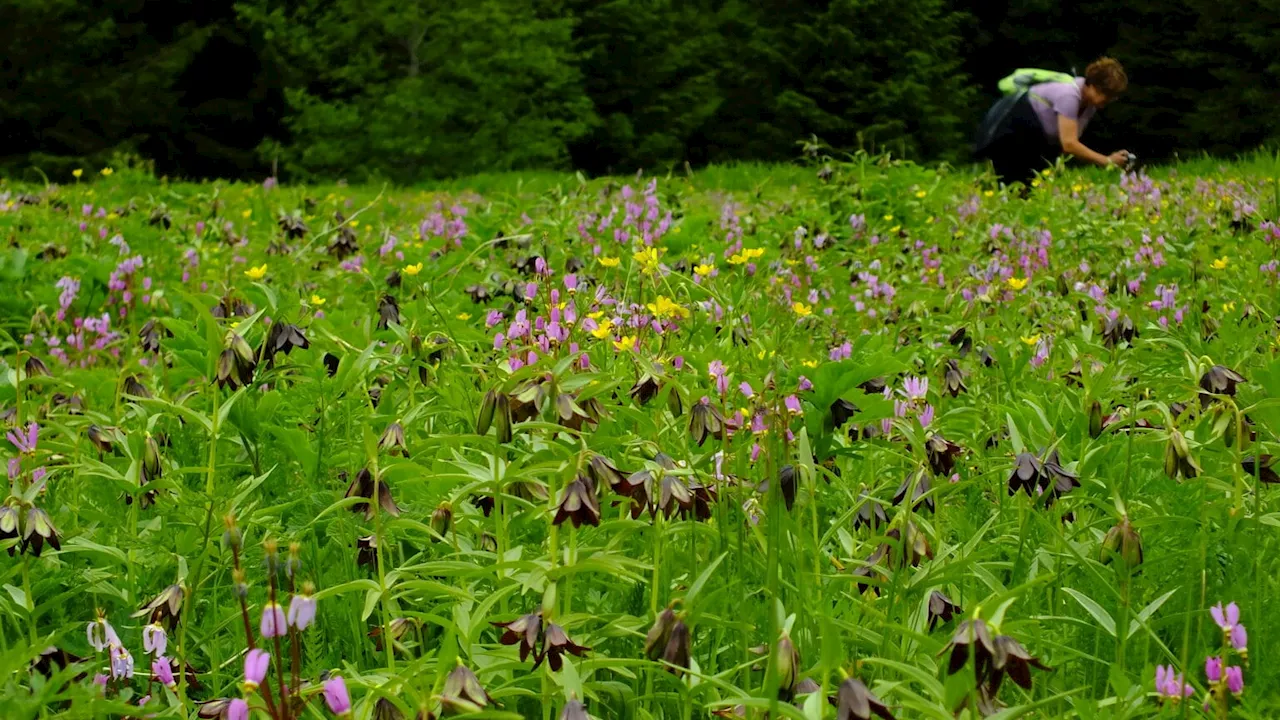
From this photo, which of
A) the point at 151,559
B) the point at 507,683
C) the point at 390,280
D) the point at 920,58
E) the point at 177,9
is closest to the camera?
the point at 507,683

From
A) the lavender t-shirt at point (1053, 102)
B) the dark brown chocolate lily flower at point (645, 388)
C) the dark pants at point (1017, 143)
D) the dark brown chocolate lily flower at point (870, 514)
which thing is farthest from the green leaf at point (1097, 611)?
the lavender t-shirt at point (1053, 102)

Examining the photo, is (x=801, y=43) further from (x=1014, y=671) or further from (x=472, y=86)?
(x=1014, y=671)

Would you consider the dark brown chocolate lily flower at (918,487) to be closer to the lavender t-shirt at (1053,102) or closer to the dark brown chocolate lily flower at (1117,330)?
the dark brown chocolate lily flower at (1117,330)

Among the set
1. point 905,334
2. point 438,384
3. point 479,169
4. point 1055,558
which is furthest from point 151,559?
point 479,169

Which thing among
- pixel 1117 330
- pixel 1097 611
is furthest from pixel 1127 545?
pixel 1117 330

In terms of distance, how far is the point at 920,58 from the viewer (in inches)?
823

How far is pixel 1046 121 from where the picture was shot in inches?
390

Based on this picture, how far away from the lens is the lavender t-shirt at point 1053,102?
9.87 meters

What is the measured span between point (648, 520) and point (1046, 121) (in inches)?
347

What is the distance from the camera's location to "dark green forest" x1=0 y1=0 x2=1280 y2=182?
68.3ft

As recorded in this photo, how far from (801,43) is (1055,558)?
20.6 metres

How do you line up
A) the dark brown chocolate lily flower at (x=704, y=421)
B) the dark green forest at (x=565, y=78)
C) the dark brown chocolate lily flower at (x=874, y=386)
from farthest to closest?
the dark green forest at (x=565, y=78) → the dark brown chocolate lily flower at (x=874, y=386) → the dark brown chocolate lily flower at (x=704, y=421)

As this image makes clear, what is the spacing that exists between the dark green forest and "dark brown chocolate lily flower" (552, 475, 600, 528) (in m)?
19.1

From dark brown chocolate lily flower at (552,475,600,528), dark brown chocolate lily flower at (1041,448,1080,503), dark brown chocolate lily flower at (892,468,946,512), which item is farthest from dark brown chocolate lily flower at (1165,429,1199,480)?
dark brown chocolate lily flower at (552,475,600,528)
